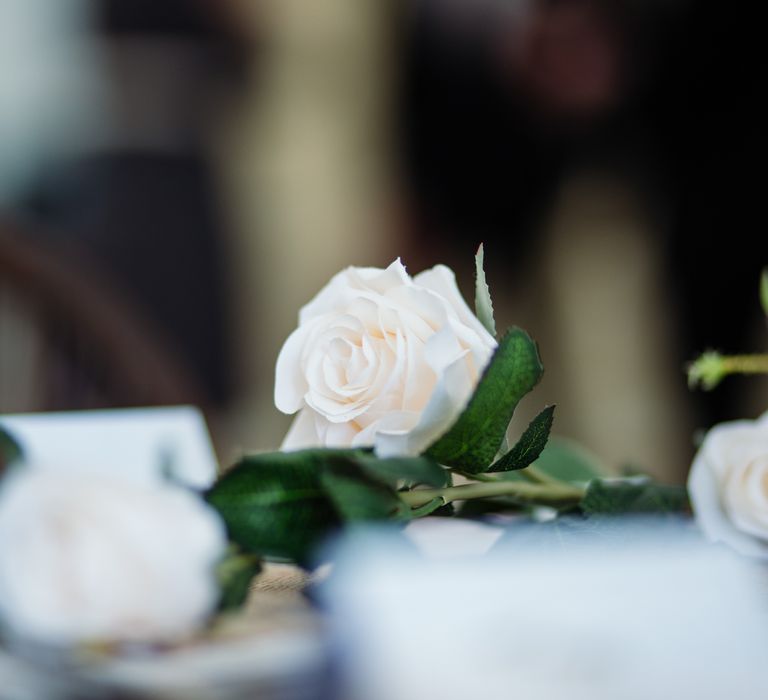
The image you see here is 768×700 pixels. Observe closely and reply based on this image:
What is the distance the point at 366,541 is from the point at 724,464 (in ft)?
0.56

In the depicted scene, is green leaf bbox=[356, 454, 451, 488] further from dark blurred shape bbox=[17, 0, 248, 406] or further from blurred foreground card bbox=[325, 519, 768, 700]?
dark blurred shape bbox=[17, 0, 248, 406]

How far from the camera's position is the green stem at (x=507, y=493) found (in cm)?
28

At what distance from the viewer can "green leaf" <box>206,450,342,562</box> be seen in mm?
245

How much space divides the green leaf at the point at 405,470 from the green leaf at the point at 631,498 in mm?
75

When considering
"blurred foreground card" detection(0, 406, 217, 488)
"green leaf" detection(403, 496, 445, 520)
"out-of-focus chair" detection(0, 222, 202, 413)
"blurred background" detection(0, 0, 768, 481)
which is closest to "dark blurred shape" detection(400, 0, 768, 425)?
"blurred background" detection(0, 0, 768, 481)

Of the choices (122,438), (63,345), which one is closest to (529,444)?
(122,438)

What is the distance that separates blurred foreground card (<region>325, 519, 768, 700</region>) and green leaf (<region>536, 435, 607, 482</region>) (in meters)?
0.18

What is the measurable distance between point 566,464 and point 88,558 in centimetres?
28

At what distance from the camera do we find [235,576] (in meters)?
0.23

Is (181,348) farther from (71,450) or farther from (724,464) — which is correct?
(724,464)

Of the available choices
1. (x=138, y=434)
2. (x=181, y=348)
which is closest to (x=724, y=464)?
(x=138, y=434)

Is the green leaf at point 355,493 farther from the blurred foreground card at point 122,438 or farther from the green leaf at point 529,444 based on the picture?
the blurred foreground card at point 122,438

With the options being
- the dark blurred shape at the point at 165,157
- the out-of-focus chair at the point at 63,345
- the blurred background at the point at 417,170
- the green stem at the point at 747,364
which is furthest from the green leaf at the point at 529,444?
the dark blurred shape at the point at 165,157

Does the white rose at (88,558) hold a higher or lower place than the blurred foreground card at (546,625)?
higher
